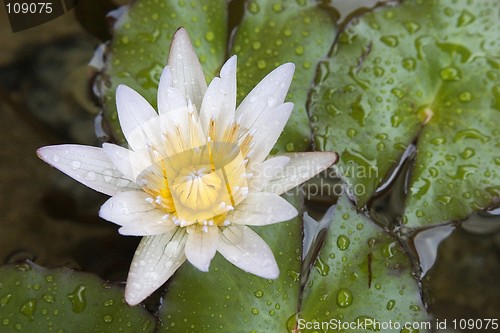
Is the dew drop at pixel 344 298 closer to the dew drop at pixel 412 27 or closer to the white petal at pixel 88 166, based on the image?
the white petal at pixel 88 166

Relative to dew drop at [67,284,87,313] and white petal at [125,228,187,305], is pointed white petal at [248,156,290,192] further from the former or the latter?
dew drop at [67,284,87,313]

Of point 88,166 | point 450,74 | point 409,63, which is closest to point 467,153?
point 450,74

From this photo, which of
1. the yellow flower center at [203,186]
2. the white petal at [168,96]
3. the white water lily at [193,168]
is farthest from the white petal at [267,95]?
the white petal at [168,96]

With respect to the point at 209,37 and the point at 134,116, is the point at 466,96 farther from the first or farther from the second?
the point at 134,116

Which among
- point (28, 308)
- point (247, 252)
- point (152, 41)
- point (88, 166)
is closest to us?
point (247, 252)

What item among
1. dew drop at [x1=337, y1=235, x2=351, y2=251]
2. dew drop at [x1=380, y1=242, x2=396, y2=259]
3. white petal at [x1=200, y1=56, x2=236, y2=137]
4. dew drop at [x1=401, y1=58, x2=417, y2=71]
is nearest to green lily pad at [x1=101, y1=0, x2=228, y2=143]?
white petal at [x1=200, y1=56, x2=236, y2=137]

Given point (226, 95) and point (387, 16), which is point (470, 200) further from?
point (226, 95)
